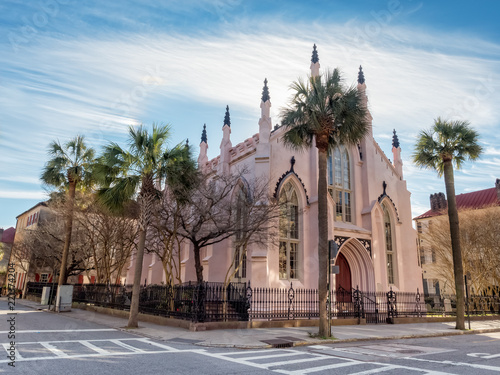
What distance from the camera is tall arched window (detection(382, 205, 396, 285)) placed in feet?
80.8

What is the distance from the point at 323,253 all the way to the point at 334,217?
386 inches

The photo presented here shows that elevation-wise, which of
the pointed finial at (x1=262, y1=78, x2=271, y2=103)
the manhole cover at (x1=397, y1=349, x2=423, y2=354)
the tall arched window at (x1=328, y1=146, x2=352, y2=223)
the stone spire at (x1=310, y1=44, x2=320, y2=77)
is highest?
the stone spire at (x1=310, y1=44, x2=320, y2=77)

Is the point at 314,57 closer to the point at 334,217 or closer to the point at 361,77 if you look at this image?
the point at 361,77

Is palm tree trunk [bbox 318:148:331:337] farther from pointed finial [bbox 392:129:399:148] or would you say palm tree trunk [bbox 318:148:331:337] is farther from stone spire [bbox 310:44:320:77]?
pointed finial [bbox 392:129:399:148]

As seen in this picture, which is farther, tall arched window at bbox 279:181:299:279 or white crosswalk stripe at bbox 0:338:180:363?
tall arched window at bbox 279:181:299:279

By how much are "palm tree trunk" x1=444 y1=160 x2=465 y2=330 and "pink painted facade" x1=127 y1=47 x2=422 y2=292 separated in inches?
204

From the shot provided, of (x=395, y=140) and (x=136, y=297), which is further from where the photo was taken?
(x=395, y=140)

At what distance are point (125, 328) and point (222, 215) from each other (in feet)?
22.6

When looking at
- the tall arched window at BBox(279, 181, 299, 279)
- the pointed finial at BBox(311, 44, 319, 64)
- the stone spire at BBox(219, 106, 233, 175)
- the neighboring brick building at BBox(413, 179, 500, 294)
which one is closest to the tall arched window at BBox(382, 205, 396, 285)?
the tall arched window at BBox(279, 181, 299, 279)

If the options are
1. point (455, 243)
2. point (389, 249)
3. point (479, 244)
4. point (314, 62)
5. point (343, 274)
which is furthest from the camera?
point (479, 244)

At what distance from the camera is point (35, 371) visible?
256 inches

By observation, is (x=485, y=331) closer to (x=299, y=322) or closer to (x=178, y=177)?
(x=299, y=322)

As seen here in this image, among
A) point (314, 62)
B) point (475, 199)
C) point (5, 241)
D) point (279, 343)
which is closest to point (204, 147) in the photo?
point (314, 62)

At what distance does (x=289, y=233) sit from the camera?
68.7 ft
